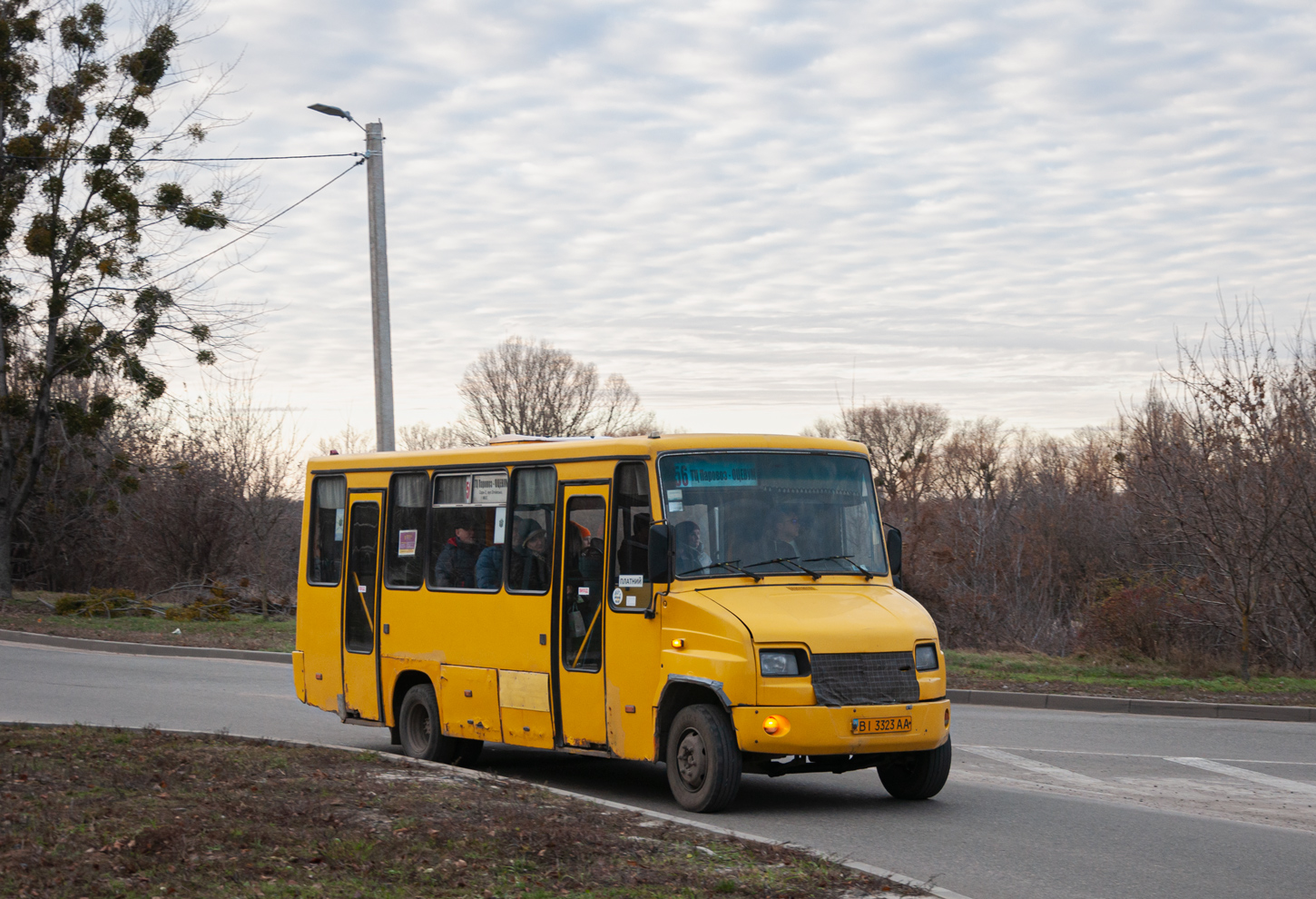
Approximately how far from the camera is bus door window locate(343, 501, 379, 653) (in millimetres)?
12359

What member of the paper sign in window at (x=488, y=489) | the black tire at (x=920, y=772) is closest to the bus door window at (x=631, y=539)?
the paper sign in window at (x=488, y=489)

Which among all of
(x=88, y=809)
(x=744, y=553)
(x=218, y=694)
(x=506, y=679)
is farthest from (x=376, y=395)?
(x=88, y=809)

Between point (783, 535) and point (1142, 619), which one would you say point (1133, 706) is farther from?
point (783, 535)

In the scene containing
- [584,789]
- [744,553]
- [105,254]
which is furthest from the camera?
[105,254]

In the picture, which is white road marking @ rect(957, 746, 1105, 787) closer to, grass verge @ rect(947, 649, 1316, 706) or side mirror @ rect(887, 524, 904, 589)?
side mirror @ rect(887, 524, 904, 589)

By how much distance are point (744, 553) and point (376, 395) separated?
40.5ft

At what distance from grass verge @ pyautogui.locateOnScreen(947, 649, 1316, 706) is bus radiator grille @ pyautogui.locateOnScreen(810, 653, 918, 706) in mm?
9107

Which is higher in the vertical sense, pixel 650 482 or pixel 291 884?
pixel 650 482

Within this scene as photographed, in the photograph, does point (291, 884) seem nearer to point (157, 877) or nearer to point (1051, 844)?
point (157, 877)

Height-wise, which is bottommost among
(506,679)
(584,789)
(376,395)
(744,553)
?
(584,789)

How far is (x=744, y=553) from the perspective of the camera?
31.4 feet

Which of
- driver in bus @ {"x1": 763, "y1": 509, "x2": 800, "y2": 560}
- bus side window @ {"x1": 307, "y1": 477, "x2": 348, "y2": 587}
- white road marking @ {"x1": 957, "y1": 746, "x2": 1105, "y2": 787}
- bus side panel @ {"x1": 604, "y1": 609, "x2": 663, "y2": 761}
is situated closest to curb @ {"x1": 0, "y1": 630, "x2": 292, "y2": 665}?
bus side window @ {"x1": 307, "y1": 477, "x2": 348, "y2": 587}

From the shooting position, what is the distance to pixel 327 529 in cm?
1314

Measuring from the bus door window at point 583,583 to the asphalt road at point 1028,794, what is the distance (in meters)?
1.09
